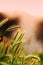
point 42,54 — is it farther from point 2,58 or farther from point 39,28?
point 2,58

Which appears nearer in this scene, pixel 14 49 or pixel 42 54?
pixel 14 49

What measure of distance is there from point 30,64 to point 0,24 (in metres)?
0.27

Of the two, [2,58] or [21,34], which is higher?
[21,34]

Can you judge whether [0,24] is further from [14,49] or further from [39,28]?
[39,28]

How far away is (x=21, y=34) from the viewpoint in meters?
1.49

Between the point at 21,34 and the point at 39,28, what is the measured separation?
10029 millimetres

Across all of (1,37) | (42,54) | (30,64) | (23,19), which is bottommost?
(30,64)

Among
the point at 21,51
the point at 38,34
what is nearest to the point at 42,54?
the point at 38,34

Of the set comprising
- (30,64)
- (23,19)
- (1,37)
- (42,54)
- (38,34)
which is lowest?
(30,64)

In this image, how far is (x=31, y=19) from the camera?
444 inches

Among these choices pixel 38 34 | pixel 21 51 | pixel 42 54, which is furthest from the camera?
pixel 38 34

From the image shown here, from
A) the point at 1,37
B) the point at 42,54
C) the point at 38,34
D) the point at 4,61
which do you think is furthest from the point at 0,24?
the point at 38,34

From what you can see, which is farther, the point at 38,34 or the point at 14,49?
the point at 38,34

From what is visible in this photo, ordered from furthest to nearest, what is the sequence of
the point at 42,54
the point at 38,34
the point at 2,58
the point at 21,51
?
the point at 38,34
the point at 42,54
the point at 21,51
the point at 2,58
